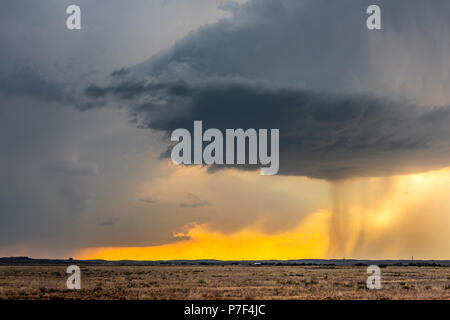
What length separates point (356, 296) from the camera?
116 ft
